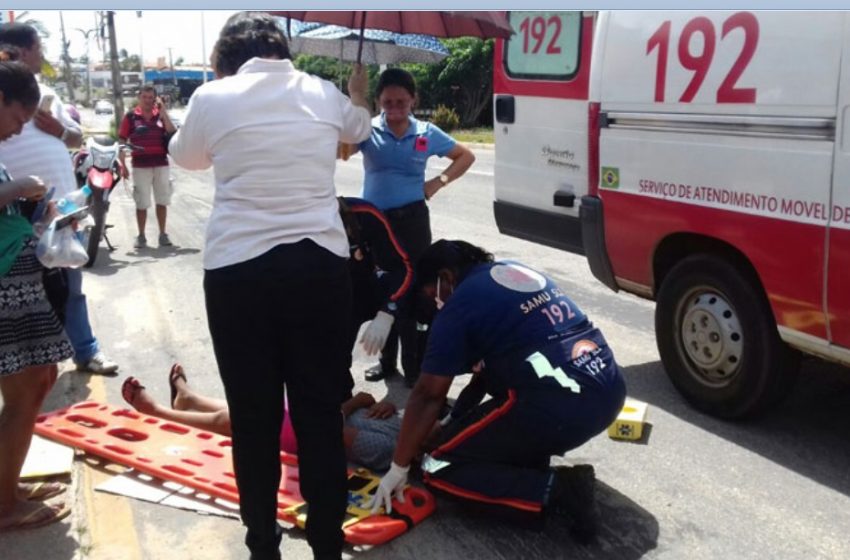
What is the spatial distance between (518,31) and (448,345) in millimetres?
2998

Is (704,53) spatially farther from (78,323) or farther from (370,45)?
(78,323)

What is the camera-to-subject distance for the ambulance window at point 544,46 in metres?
5.15

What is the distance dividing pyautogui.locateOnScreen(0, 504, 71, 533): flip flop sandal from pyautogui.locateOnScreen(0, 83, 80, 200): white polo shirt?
4.72 feet

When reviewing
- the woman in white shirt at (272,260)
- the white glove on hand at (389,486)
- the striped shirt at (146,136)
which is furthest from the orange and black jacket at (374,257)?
the striped shirt at (146,136)

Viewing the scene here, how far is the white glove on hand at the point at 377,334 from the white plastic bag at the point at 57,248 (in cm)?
124

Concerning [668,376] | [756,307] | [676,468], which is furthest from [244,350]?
[668,376]

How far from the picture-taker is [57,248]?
3.17 m

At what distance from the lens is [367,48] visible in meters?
5.28

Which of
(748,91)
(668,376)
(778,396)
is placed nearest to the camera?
(748,91)

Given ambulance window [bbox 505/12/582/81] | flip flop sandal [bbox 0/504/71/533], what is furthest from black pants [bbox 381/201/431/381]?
flip flop sandal [bbox 0/504/71/533]

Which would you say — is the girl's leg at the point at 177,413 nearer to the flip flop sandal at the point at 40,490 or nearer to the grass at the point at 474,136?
the flip flop sandal at the point at 40,490

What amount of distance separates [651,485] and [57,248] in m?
2.52

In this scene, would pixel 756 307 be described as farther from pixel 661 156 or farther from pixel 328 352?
pixel 328 352

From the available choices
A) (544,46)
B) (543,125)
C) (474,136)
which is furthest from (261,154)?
(474,136)
